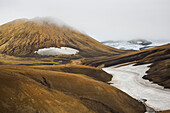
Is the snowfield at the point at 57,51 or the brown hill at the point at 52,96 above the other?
the brown hill at the point at 52,96

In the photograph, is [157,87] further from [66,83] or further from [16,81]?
[16,81]

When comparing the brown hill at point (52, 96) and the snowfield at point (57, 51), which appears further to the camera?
the snowfield at point (57, 51)

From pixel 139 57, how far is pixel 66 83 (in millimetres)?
74579

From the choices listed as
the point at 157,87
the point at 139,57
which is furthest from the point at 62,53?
the point at 157,87

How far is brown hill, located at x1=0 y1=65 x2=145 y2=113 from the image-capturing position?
968 cm

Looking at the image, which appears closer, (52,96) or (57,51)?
(52,96)

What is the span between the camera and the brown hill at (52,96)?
968 cm

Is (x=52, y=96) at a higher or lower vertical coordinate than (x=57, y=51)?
higher

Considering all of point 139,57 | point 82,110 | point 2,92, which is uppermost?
point 2,92

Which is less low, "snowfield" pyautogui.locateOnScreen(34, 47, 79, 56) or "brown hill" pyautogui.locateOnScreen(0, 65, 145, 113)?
"brown hill" pyautogui.locateOnScreen(0, 65, 145, 113)

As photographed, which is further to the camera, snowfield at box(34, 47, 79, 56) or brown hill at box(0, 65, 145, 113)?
snowfield at box(34, 47, 79, 56)

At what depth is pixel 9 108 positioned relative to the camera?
29.1 ft

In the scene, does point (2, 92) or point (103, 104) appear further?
point (103, 104)

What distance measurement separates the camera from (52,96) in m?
12.1
